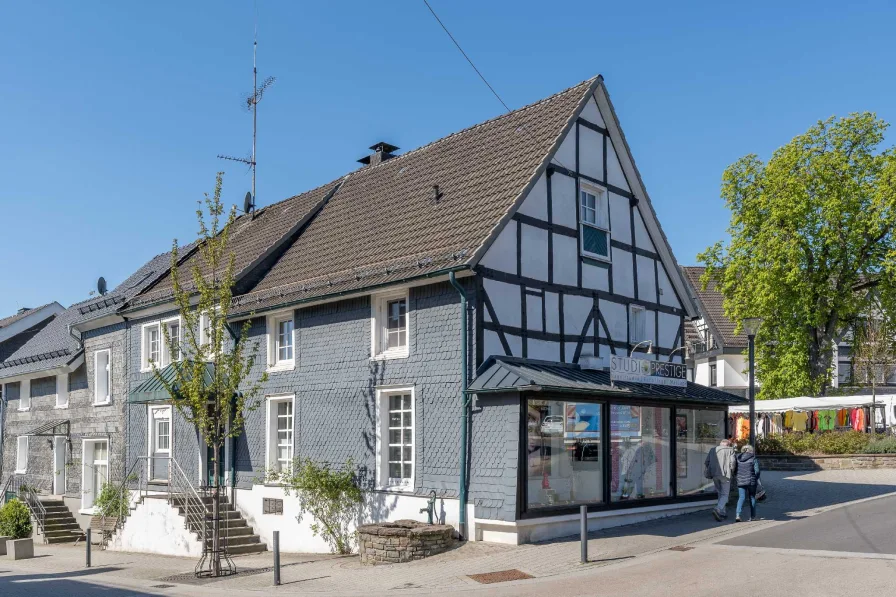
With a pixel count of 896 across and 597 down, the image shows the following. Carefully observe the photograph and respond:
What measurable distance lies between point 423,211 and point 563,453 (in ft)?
20.6

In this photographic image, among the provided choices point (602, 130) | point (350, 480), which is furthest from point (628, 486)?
point (602, 130)

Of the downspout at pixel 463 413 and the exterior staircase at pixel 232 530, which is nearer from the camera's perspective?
the downspout at pixel 463 413

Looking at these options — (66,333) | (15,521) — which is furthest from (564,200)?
(66,333)

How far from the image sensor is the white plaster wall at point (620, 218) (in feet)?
65.0

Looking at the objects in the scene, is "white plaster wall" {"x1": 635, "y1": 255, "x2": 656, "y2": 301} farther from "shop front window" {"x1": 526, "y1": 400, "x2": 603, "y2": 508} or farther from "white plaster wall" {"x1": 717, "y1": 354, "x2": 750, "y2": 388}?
"white plaster wall" {"x1": 717, "y1": 354, "x2": 750, "y2": 388}

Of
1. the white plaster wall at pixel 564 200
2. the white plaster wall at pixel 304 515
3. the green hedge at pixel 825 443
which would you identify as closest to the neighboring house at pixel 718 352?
the green hedge at pixel 825 443

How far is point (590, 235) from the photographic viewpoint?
62.3 ft

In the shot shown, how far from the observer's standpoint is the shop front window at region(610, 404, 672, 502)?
1731 cm

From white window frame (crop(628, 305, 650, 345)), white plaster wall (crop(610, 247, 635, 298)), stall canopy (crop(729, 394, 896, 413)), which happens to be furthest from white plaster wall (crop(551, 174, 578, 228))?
stall canopy (crop(729, 394, 896, 413))

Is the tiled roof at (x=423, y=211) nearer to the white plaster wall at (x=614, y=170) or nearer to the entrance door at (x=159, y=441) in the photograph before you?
the white plaster wall at (x=614, y=170)

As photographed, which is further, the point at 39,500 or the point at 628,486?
A: the point at 39,500

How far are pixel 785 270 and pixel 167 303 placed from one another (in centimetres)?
2320

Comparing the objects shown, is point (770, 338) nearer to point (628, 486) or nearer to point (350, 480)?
point (628, 486)

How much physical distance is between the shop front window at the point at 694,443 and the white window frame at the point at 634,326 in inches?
73.6
